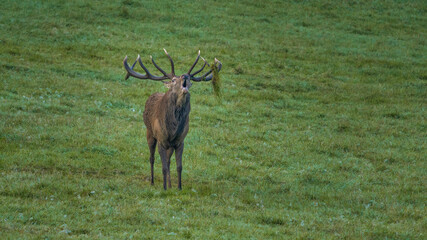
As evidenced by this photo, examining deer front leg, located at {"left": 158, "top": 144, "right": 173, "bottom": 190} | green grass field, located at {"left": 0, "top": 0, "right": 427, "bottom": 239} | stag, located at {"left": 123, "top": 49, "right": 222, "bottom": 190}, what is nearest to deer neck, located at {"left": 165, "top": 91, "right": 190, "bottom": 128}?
stag, located at {"left": 123, "top": 49, "right": 222, "bottom": 190}

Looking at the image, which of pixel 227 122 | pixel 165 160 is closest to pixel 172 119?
pixel 165 160

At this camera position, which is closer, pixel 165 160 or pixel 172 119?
pixel 172 119

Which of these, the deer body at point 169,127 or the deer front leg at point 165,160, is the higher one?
the deer body at point 169,127

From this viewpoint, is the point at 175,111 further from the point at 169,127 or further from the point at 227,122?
the point at 227,122

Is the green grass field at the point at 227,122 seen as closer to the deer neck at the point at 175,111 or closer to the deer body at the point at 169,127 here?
the deer body at the point at 169,127

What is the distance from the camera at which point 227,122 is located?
67.2 feet

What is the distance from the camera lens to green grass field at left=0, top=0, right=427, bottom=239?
1142cm

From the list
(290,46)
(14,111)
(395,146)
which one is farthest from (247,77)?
(14,111)

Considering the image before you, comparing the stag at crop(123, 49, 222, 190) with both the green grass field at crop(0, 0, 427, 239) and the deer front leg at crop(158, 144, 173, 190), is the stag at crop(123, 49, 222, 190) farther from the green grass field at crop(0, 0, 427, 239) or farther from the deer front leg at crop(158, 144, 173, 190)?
the green grass field at crop(0, 0, 427, 239)

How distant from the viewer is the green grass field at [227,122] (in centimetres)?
1142

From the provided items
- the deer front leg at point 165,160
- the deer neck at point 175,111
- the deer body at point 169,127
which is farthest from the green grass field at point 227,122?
the deer neck at point 175,111

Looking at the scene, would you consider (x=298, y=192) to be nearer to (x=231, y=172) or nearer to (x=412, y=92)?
(x=231, y=172)

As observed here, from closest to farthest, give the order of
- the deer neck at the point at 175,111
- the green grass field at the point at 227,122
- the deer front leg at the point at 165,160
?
the green grass field at the point at 227,122 < the deer neck at the point at 175,111 < the deer front leg at the point at 165,160

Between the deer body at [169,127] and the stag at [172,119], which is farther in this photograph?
the deer body at [169,127]
